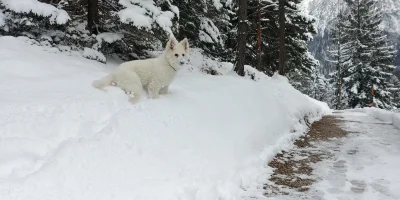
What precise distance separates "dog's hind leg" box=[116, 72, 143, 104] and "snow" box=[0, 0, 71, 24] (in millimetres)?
2731

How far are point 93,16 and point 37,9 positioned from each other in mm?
2244

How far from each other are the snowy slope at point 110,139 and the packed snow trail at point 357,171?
942 millimetres

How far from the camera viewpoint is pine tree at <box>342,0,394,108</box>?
33344 mm

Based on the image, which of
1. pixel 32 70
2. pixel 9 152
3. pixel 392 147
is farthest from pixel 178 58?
pixel 392 147

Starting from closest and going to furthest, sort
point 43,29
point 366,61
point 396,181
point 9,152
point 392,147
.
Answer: point 9,152, point 396,181, point 392,147, point 43,29, point 366,61

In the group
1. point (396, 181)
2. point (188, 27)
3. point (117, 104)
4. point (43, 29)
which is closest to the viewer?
point (396, 181)

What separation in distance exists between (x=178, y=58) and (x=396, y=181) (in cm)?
436

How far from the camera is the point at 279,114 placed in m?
8.87

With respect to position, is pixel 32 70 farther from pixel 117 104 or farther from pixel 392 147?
pixel 392 147

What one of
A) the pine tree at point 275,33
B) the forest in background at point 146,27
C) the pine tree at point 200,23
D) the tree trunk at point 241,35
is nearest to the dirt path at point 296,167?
the forest in background at point 146,27

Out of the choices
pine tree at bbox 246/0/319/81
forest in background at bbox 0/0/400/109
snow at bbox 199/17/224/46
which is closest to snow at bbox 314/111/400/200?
forest in background at bbox 0/0/400/109

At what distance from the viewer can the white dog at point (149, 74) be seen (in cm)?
585

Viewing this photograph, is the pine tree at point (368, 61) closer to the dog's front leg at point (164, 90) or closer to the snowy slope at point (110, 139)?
the snowy slope at point (110, 139)

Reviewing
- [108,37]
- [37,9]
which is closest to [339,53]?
[108,37]
